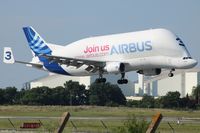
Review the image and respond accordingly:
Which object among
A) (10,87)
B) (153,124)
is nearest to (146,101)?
(10,87)

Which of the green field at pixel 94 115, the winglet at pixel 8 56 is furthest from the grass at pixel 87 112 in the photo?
the winglet at pixel 8 56

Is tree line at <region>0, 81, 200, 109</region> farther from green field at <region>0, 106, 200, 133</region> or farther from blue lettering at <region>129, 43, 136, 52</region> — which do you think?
blue lettering at <region>129, 43, 136, 52</region>

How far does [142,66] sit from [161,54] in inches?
102

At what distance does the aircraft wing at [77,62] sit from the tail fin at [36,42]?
7681 mm

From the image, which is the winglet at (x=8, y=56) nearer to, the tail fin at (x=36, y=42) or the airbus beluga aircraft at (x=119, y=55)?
the airbus beluga aircraft at (x=119, y=55)

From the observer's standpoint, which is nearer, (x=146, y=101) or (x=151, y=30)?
(x=151, y=30)

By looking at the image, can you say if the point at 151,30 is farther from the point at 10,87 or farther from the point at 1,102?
the point at 10,87

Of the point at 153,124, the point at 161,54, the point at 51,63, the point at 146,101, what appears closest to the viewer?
the point at 153,124

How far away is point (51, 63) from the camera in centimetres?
8694

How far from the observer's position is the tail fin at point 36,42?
90375mm

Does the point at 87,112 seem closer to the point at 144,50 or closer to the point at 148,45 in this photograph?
the point at 144,50

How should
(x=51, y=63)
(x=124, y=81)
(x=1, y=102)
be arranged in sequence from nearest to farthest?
(x=124, y=81) → (x=51, y=63) → (x=1, y=102)

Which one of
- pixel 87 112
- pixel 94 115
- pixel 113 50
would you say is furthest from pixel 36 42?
pixel 87 112

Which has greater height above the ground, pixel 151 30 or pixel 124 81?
pixel 151 30
